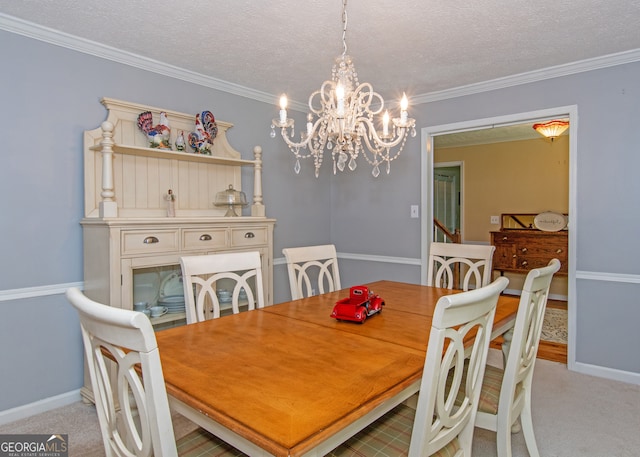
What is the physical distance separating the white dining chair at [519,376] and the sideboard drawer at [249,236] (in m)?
1.84

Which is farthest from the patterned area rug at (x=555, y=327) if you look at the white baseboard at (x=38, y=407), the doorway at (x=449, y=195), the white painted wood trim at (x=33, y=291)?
the white painted wood trim at (x=33, y=291)

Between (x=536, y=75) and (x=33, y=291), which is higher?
(x=536, y=75)

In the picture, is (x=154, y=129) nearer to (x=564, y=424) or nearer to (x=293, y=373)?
(x=293, y=373)

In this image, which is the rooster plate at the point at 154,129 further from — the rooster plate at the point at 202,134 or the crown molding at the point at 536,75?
the crown molding at the point at 536,75

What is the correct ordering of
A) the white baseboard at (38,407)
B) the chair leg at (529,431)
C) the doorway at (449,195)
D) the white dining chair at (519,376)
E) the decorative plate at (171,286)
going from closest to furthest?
the white dining chair at (519,376)
the chair leg at (529,431)
the white baseboard at (38,407)
the decorative plate at (171,286)
the doorway at (449,195)

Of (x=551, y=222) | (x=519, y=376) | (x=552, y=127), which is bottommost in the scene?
(x=519, y=376)

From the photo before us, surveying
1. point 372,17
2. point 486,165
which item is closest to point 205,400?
point 372,17

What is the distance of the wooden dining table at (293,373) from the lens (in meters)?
0.88

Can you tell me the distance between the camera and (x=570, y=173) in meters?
2.98

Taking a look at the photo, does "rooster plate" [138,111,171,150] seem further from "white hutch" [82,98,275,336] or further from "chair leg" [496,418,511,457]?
"chair leg" [496,418,511,457]

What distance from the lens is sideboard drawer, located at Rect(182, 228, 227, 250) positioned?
102 inches

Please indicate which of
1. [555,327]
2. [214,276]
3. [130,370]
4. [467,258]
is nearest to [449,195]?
[555,327]

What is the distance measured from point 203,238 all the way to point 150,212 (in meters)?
0.46

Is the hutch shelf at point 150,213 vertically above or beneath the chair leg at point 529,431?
above
